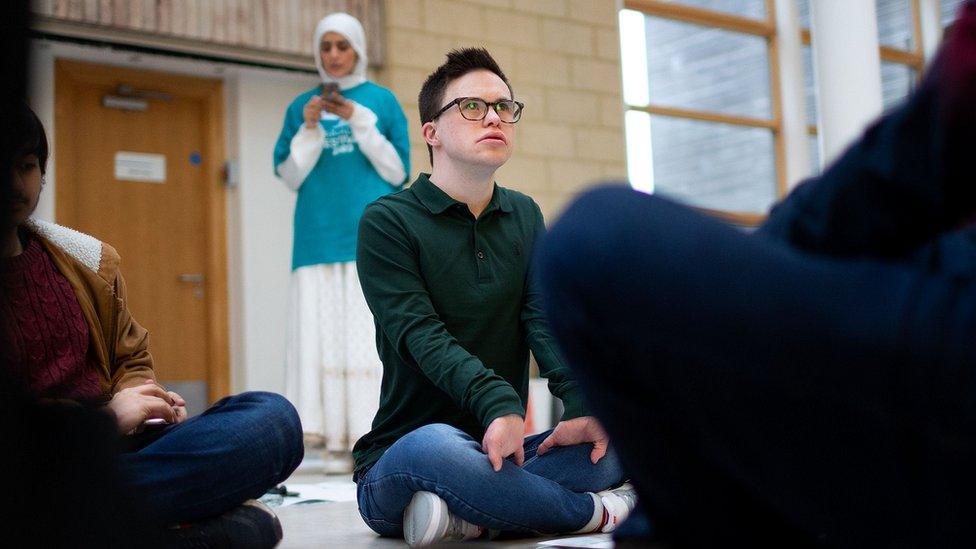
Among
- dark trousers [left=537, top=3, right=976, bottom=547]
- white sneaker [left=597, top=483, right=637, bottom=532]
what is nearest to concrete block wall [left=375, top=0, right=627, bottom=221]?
white sneaker [left=597, top=483, right=637, bottom=532]

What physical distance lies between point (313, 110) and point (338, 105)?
0.09 metres

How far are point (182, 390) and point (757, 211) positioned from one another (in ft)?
13.2

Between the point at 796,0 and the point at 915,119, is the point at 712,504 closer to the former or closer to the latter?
the point at 915,119

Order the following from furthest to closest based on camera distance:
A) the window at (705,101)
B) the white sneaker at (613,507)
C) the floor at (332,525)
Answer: the window at (705,101) < the white sneaker at (613,507) < the floor at (332,525)

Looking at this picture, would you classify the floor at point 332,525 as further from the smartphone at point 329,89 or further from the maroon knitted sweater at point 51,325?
the smartphone at point 329,89

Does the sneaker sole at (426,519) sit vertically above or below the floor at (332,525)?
above

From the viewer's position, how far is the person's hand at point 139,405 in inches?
53.6

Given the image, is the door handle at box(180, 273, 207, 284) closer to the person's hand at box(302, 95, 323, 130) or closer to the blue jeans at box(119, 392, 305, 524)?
the person's hand at box(302, 95, 323, 130)

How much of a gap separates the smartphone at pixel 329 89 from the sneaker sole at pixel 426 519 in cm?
213

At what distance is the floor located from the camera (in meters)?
1.64

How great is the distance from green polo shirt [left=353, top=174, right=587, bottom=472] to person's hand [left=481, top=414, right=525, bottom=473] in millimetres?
139

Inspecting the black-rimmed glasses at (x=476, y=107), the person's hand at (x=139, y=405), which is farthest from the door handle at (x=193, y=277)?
the person's hand at (x=139, y=405)

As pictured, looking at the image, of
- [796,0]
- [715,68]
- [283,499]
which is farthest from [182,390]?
[796,0]

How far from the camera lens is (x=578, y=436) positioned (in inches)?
68.5
